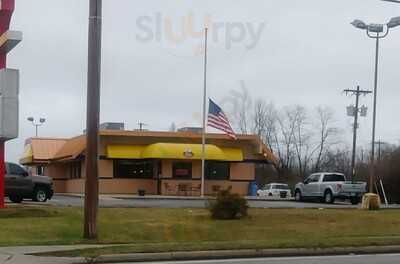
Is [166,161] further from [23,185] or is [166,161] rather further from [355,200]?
[23,185]

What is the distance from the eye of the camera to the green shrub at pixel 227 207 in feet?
70.6

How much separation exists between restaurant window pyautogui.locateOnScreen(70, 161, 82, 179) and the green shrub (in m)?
29.5

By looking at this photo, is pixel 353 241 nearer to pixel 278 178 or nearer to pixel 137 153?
pixel 137 153

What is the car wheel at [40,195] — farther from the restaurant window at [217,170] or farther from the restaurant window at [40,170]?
the restaurant window at [40,170]

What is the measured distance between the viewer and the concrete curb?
13898mm

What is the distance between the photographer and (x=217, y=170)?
164 feet

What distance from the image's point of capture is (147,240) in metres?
17.9

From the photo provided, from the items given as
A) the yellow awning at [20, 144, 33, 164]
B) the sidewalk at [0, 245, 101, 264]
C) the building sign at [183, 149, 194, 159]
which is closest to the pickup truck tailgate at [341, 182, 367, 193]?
the building sign at [183, 149, 194, 159]

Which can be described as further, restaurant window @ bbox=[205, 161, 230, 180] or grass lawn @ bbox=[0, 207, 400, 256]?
restaurant window @ bbox=[205, 161, 230, 180]

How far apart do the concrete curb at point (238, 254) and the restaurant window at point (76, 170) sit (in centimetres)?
3593

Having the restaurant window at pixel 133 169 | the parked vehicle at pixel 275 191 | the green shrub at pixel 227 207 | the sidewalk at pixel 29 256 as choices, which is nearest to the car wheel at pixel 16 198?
the green shrub at pixel 227 207

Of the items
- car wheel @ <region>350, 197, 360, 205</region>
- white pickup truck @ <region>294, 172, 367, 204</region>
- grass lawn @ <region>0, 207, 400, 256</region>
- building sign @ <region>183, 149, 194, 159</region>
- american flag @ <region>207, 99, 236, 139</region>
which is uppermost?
american flag @ <region>207, 99, 236, 139</region>

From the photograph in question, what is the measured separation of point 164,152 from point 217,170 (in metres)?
5.28

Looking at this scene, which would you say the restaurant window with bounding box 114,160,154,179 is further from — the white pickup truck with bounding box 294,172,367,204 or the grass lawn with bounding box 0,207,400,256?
the grass lawn with bounding box 0,207,400,256
